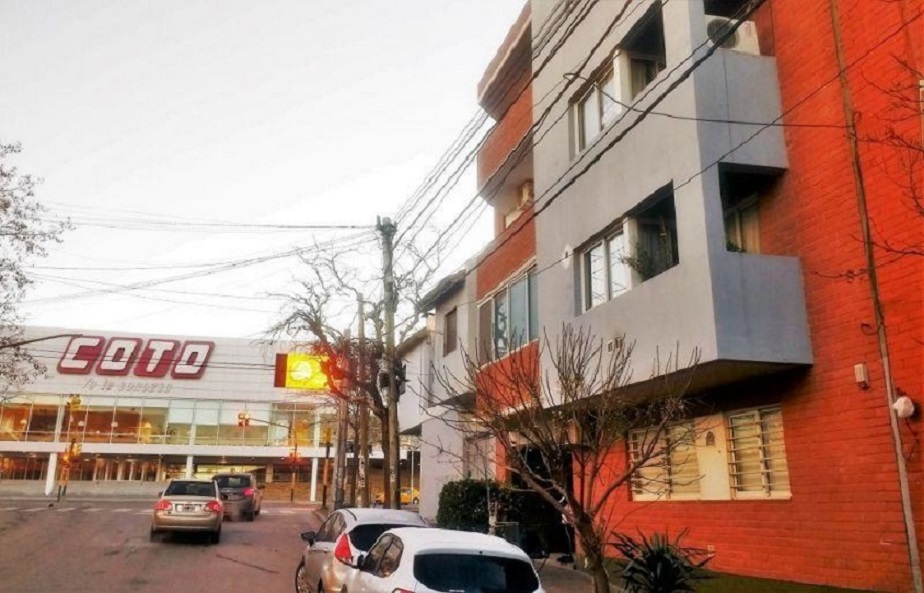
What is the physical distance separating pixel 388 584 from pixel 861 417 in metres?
6.21

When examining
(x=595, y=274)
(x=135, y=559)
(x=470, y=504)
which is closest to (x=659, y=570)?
(x=595, y=274)

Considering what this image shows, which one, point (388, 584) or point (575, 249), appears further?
point (575, 249)

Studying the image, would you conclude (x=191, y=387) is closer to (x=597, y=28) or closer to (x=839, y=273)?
(x=597, y=28)

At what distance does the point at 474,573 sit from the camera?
6984 millimetres

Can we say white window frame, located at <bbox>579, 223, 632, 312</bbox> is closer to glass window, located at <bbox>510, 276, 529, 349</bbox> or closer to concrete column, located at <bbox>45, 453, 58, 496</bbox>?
glass window, located at <bbox>510, 276, 529, 349</bbox>

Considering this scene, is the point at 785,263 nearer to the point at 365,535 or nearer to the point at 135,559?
the point at 365,535

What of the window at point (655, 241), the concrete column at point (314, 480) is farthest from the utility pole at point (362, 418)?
the concrete column at point (314, 480)

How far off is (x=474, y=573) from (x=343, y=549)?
3567mm

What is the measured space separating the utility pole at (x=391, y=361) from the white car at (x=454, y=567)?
36.7 ft

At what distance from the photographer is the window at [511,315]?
16.6m

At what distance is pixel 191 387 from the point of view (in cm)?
5919

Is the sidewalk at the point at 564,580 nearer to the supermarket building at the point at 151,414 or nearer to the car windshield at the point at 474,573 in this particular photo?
the car windshield at the point at 474,573

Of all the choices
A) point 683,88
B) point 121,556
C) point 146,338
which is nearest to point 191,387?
point 146,338

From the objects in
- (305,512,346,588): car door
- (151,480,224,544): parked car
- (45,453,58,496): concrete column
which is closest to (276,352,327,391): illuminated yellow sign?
(151,480,224,544): parked car
